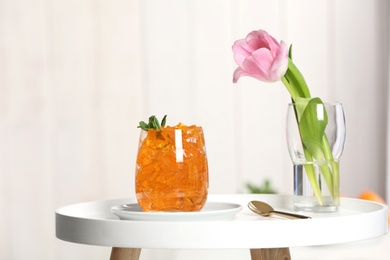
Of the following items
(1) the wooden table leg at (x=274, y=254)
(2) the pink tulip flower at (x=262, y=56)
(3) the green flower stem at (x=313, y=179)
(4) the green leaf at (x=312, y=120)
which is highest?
(2) the pink tulip flower at (x=262, y=56)

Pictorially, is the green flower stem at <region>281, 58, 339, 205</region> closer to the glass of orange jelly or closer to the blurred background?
the glass of orange jelly

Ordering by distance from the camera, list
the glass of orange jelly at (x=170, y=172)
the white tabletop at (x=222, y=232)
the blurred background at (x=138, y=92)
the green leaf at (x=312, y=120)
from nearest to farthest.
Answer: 1. the white tabletop at (x=222, y=232)
2. the glass of orange jelly at (x=170, y=172)
3. the green leaf at (x=312, y=120)
4. the blurred background at (x=138, y=92)

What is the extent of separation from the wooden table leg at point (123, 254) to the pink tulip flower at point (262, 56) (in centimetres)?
35

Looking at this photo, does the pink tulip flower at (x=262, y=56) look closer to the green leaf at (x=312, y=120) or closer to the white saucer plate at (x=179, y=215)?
the green leaf at (x=312, y=120)

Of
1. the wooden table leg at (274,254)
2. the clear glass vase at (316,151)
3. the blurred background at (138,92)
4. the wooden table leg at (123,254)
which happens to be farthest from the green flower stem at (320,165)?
the blurred background at (138,92)

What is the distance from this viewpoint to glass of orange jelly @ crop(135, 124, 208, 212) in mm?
1204

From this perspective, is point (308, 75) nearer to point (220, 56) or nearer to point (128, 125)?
point (220, 56)

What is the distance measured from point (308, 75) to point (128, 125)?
2.18 ft

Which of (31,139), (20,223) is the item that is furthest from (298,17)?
(20,223)

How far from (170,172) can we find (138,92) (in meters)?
1.62

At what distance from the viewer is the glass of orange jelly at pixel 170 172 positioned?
1204 millimetres

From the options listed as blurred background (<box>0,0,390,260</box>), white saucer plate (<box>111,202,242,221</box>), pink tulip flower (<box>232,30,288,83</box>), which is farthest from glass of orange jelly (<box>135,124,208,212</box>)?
Result: blurred background (<box>0,0,390,260</box>)

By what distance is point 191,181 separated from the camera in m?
1.21

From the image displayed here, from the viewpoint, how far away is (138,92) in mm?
2805
